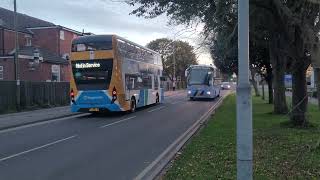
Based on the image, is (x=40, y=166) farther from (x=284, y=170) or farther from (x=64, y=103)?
(x=64, y=103)

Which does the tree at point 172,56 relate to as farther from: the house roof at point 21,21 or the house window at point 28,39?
the house window at point 28,39

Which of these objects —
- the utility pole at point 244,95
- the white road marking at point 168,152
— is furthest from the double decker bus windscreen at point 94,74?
the utility pole at point 244,95

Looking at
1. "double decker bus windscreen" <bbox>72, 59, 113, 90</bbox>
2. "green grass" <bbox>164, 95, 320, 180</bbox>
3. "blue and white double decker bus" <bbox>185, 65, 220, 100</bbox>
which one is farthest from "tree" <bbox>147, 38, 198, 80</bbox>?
"green grass" <bbox>164, 95, 320, 180</bbox>

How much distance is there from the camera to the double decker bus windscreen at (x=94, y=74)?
26469 millimetres

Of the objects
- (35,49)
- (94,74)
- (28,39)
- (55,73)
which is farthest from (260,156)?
(28,39)

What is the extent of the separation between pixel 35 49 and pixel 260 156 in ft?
147

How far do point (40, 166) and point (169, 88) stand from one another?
87158mm

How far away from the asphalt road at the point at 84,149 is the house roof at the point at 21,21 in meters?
38.0

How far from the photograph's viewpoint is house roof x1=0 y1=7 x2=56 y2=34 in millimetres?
58544

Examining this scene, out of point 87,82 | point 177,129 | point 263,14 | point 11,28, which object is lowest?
point 177,129

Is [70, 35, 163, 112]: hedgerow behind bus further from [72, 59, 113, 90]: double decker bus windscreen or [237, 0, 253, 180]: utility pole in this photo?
[237, 0, 253, 180]: utility pole

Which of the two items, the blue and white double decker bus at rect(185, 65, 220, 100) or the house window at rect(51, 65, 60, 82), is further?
the house window at rect(51, 65, 60, 82)

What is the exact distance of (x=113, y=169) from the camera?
37.1ft

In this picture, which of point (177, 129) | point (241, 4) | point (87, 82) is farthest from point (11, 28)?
point (241, 4)
